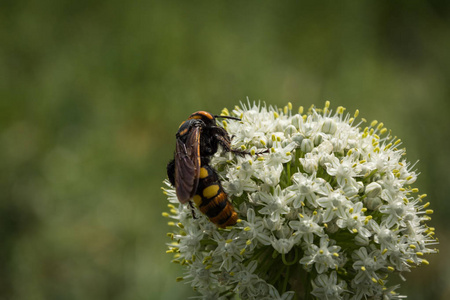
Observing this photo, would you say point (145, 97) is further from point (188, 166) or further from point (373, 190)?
point (373, 190)

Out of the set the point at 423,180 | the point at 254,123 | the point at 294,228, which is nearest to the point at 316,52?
the point at 423,180

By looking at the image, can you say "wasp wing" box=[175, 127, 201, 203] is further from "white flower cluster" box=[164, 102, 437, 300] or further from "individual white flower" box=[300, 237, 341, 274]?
"individual white flower" box=[300, 237, 341, 274]

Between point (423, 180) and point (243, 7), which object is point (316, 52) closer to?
point (243, 7)

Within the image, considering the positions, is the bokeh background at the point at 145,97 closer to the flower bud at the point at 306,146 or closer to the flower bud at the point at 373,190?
the flower bud at the point at 373,190

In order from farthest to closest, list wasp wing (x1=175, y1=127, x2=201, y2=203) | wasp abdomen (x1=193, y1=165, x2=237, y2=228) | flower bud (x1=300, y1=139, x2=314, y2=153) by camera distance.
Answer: flower bud (x1=300, y1=139, x2=314, y2=153), wasp abdomen (x1=193, y1=165, x2=237, y2=228), wasp wing (x1=175, y1=127, x2=201, y2=203)

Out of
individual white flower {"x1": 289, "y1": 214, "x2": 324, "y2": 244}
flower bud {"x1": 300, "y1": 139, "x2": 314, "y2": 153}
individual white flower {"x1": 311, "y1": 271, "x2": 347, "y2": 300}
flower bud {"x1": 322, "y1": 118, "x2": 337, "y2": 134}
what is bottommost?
individual white flower {"x1": 311, "y1": 271, "x2": 347, "y2": 300}

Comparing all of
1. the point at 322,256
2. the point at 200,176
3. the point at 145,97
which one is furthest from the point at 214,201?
the point at 145,97

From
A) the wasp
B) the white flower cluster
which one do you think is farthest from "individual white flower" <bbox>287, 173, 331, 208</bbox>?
the wasp
